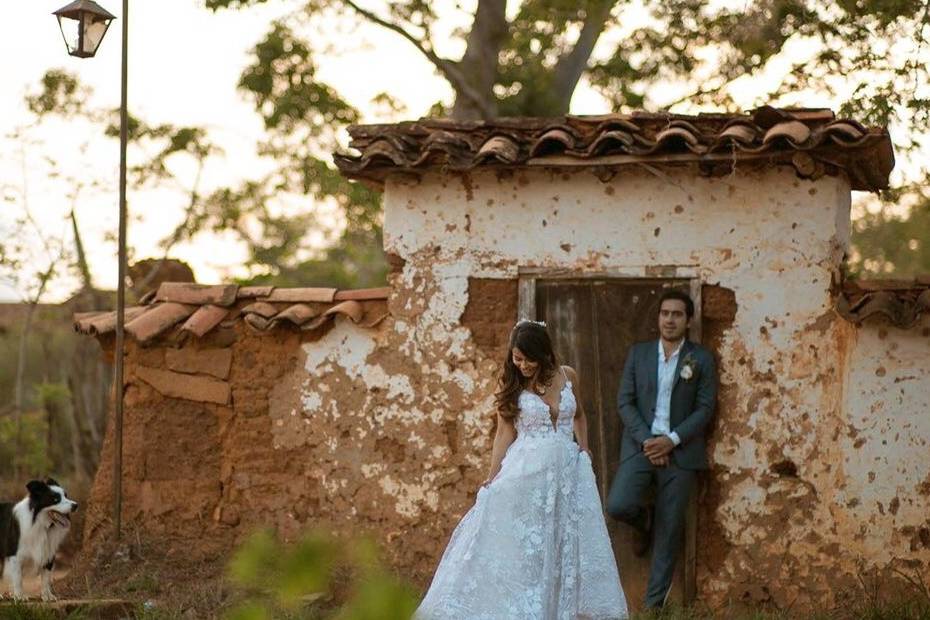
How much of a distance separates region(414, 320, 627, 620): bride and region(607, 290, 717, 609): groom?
3.50 feet

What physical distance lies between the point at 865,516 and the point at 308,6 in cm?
1086

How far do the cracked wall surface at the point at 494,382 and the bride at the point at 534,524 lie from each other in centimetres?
158

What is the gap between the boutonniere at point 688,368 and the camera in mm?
8023

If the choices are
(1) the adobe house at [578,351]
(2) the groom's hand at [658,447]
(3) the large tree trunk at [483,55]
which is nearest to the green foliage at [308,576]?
(2) the groom's hand at [658,447]

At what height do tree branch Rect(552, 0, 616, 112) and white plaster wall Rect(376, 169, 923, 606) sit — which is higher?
tree branch Rect(552, 0, 616, 112)

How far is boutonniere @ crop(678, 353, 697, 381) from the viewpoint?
26.3 ft

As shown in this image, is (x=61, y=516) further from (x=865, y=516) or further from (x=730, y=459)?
(x=865, y=516)

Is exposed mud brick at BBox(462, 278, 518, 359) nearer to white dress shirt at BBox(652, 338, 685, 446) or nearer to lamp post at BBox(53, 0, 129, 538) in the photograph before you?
white dress shirt at BBox(652, 338, 685, 446)

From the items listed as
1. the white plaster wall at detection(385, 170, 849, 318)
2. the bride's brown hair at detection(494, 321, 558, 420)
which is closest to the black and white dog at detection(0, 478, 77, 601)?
the white plaster wall at detection(385, 170, 849, 318)

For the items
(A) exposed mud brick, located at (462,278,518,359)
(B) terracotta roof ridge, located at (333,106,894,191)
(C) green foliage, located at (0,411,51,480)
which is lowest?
(C) green foliage, located at (0,411,51,480)

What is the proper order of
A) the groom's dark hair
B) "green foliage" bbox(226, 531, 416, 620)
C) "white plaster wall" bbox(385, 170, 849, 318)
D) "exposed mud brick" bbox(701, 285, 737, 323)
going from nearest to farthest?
"green foliage" bbox(226, 531, 416, 620) → the groom's dark hair → "white plaster wall" bbox(385, 170, 849, 318) → "exposed mud brick" bbox(701, 285, 737, 323)

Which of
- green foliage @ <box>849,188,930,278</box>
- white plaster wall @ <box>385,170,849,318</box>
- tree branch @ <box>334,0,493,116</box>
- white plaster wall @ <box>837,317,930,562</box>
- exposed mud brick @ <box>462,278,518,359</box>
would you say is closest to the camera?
white plaster wall @ <box>837,317,930,562</box>

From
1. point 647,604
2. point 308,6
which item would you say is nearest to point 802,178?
point 647,604

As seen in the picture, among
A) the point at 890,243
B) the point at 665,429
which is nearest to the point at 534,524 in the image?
the point at 665,429
